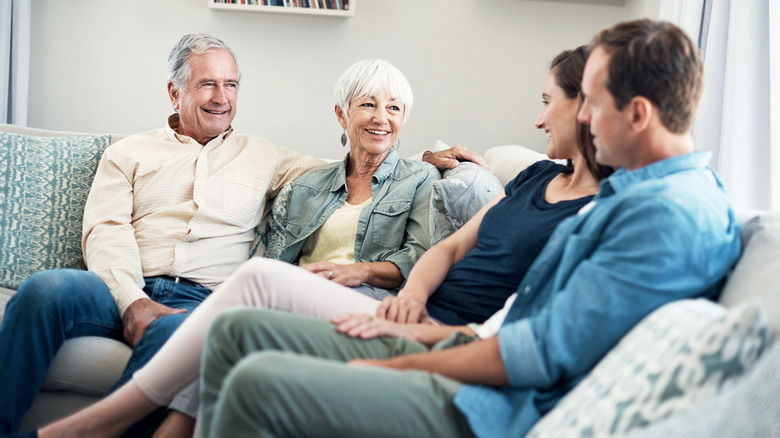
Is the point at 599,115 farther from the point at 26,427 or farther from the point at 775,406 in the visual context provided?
the point at 26,427

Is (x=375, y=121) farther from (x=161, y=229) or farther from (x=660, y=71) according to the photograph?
(x=660, y=71)

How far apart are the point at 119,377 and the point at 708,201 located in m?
1.42

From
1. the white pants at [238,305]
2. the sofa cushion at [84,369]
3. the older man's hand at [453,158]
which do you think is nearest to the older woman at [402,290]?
the white pants at [238,305]

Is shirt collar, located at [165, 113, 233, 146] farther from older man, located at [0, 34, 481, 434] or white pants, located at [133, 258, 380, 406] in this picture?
white pants, located at [133, 258, 380, 406]

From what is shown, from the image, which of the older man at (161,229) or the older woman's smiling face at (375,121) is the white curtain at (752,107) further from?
the older woman's smiling face at (375,121)

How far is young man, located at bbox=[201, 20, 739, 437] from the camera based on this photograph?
1060 millimetres

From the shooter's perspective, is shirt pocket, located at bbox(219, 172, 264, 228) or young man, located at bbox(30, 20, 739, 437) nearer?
young man, located at bbox(30, 20, 739, 437)

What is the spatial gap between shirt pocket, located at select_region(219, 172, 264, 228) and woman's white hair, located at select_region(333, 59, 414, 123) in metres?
0.39

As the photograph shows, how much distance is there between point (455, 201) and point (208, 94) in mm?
907

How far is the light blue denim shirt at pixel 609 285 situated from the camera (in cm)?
105

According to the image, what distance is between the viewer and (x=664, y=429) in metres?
0.91

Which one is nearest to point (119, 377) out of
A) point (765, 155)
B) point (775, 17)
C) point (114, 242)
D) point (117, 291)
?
point (117, 291)

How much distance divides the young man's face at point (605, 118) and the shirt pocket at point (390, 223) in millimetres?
900

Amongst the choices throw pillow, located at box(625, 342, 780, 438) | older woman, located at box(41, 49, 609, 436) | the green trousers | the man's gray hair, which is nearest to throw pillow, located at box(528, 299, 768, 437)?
throw pillow, located at box(625, 342, 780, 438)
